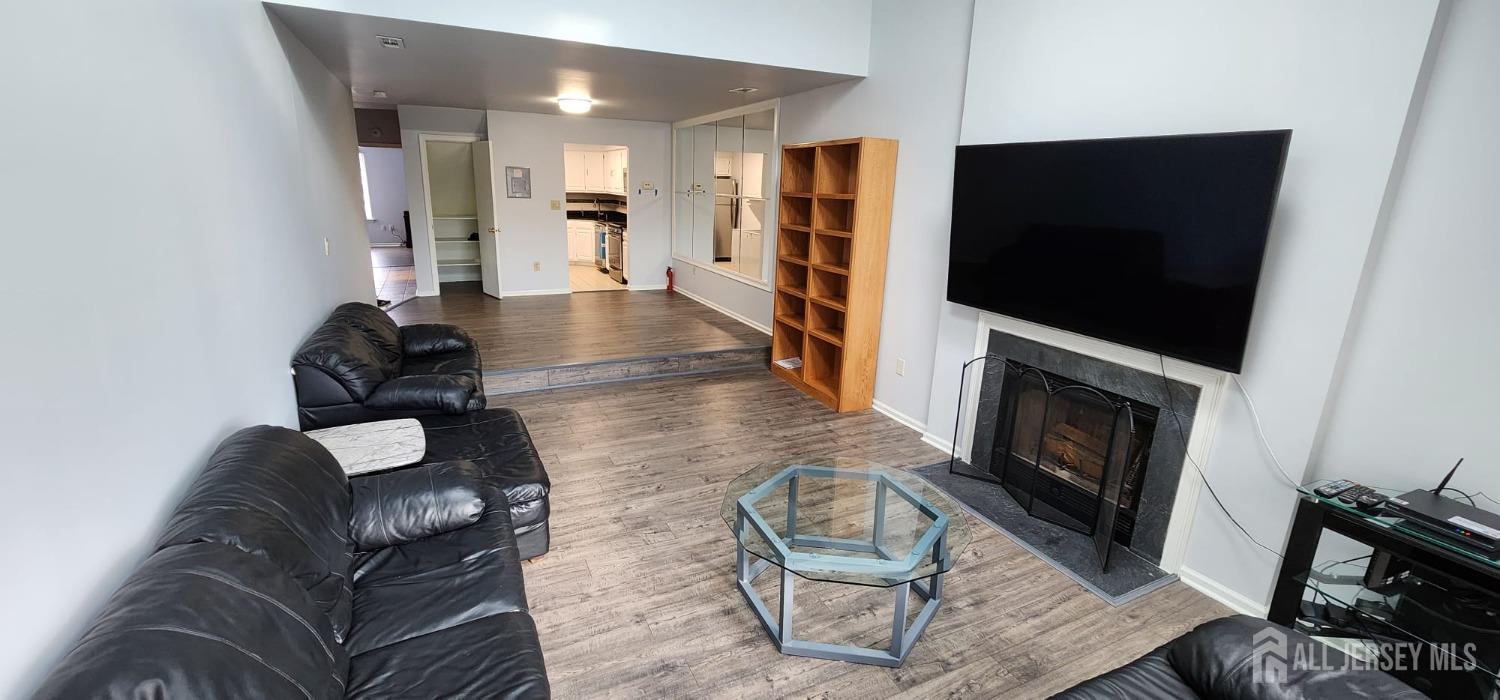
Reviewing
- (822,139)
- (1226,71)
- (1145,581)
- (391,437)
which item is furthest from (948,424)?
(391,437)

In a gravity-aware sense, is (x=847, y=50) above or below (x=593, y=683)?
above

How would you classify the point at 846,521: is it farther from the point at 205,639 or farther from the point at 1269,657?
the point at 205,639

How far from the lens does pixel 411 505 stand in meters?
2.16

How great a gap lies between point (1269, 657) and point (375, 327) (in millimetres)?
4288

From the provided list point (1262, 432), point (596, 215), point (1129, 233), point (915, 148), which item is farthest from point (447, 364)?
point (596, 215)

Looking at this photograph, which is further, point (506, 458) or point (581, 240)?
point (581, 240)

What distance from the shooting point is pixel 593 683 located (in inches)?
81.7

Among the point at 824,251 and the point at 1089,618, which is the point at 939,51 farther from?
the point at 1089,618

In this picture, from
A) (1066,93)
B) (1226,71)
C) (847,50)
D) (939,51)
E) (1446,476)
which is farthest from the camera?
(847,50)

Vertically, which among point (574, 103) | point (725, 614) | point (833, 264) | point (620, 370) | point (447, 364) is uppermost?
point (574, 103)

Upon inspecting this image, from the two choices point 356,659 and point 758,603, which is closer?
point 356,659

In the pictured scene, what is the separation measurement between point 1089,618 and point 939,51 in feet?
10.5

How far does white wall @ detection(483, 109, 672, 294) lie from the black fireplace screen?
600cm
